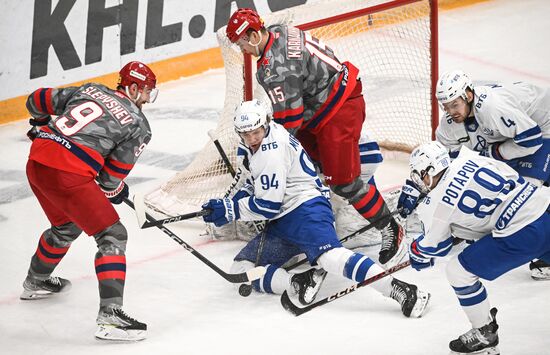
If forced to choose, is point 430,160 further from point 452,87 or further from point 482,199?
point 452,87

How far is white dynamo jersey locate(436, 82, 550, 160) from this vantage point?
16.4ft

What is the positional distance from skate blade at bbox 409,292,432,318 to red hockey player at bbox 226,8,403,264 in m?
0.64

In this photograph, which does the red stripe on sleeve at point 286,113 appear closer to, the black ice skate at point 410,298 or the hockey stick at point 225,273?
the hockey stick at point 225,273

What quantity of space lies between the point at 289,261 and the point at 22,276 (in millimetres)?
1277

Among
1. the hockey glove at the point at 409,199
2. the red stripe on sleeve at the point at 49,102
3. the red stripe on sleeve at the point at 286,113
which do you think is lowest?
the hockey glove at the point at 409,199

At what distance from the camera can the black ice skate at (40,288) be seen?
512 centimetres

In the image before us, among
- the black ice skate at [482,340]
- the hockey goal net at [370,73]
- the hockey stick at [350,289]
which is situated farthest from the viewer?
the hockey goal net at [370,73]

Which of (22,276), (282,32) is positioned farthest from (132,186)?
(282,32)

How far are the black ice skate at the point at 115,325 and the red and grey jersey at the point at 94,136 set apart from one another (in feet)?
1.87

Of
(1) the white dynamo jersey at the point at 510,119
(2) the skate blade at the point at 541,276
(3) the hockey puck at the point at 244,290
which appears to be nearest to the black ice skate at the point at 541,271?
(2) the skate blade at the point at 541,276

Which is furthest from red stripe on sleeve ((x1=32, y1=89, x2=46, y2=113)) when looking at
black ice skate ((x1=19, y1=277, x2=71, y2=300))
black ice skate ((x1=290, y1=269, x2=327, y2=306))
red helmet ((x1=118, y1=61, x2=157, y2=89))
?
black ice skate ((x1=290, y1=269, x2=327, y2=306))

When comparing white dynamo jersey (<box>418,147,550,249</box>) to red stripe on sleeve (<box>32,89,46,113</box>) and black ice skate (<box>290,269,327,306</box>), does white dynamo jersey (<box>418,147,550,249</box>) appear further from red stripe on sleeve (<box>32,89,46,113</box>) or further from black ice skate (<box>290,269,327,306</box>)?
red stripe on sleeve (<box>32,89,46,113</box>)

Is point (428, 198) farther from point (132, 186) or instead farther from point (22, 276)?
point (132, 186)

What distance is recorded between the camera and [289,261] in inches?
211
